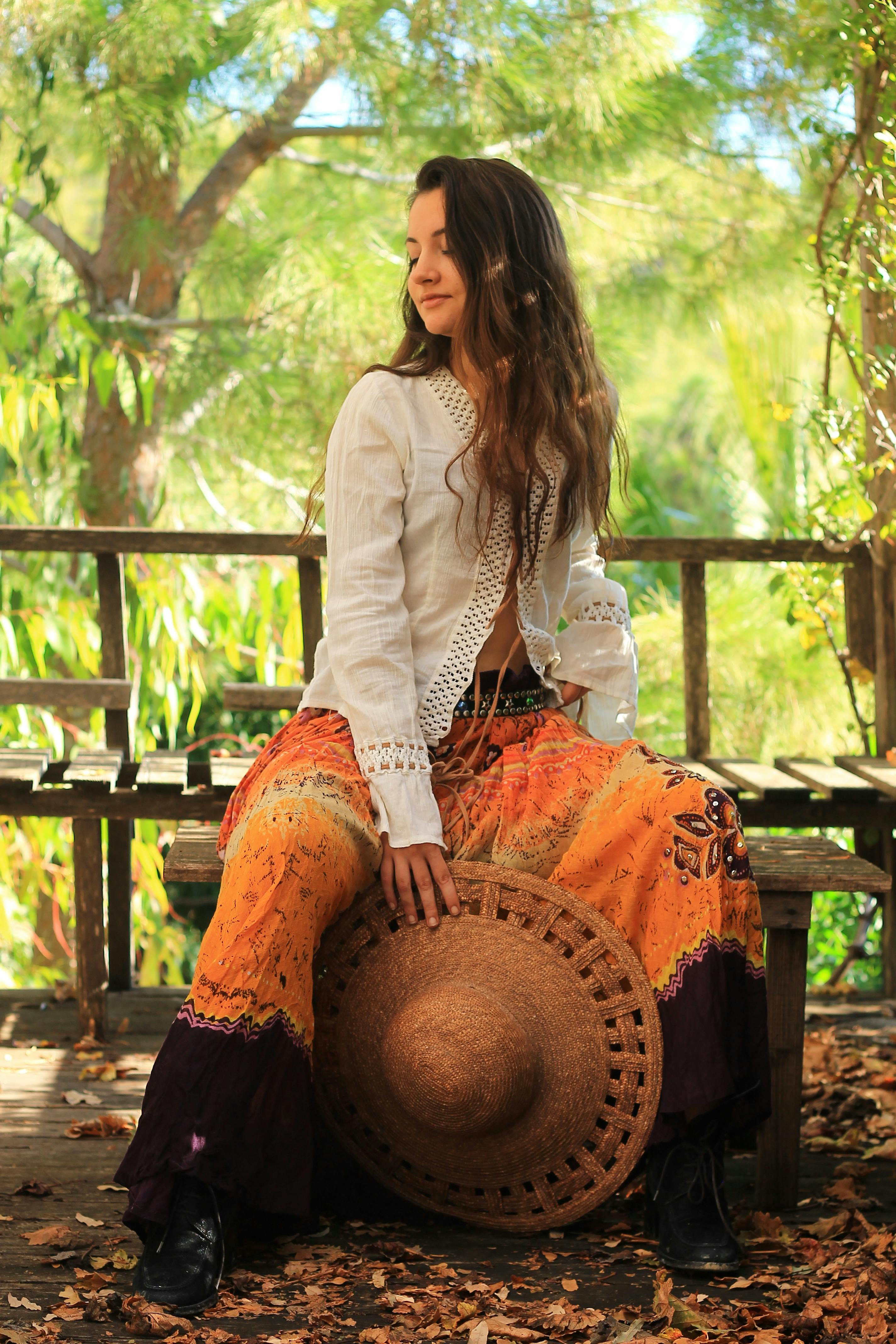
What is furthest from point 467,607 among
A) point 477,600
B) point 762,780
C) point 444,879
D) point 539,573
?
point 762,780

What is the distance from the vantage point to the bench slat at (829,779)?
2.55 m

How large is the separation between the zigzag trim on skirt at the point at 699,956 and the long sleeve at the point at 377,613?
32cm

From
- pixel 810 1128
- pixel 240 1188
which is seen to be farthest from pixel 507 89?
pixel 240 1188

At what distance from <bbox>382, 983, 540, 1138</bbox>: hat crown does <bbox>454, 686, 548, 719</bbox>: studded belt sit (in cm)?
38

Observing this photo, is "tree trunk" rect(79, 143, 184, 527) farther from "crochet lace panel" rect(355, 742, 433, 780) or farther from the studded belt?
Answer: "crochet lace panel" rect(355, 742, 433, 780)

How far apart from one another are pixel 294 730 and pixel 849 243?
148 centimetres

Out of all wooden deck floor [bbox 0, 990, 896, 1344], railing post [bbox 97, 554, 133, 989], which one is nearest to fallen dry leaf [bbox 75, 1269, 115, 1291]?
wooden deck floor [bbox 0, 990, 896, 1344]

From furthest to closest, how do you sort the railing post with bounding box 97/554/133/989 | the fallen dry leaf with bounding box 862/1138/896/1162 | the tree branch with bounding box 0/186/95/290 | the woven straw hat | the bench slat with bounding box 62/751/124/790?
the tree branch with bounding box 0/186/95/290 → the railing post with bounding box 97/554/133/989 → the bench slat with bounding box 62/751/124/790 → the fallen dry leaf with bounding box 862/1138/896/1162 → the woven straw hat

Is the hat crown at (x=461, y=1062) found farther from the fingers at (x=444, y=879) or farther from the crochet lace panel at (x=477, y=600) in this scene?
the crochet lace panel at (x=477, y=600)

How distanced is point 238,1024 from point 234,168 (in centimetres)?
403

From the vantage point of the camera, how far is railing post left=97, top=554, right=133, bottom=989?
2.90m

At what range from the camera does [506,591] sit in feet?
6.14

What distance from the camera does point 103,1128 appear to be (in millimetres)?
2100

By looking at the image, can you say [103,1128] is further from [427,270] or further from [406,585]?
[427,270]
